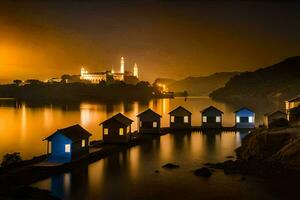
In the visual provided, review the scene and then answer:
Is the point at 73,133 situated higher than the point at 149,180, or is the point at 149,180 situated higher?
the point at 73,133

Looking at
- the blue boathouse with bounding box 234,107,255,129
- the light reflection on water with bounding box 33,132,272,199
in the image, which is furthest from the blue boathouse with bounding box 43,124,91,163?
the blue boathouse with bounding box 234,107,255,129

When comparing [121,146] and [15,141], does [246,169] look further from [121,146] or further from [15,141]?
[15,141]

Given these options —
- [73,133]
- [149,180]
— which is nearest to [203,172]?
[149,180]

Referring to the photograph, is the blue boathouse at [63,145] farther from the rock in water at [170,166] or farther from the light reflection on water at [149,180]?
the rock in water at [170,166]

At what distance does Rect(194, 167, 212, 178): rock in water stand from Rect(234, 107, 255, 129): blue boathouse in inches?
1338

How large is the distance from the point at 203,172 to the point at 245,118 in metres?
35.5

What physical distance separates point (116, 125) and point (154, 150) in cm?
657

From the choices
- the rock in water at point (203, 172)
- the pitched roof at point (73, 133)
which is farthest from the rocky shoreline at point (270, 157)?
the pitched roof at point (73, 133)

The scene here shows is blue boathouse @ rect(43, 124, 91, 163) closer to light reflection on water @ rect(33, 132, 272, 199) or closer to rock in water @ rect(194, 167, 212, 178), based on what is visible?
light reflection on water @ rect(33, 132, 272, 199)

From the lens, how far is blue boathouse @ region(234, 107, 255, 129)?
65812 mm

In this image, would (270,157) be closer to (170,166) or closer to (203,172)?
(203,172)

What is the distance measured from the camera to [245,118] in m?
66.2

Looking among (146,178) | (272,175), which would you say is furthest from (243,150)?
Result: (146,178)

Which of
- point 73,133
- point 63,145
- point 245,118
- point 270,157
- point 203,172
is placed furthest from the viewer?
point 245,118
